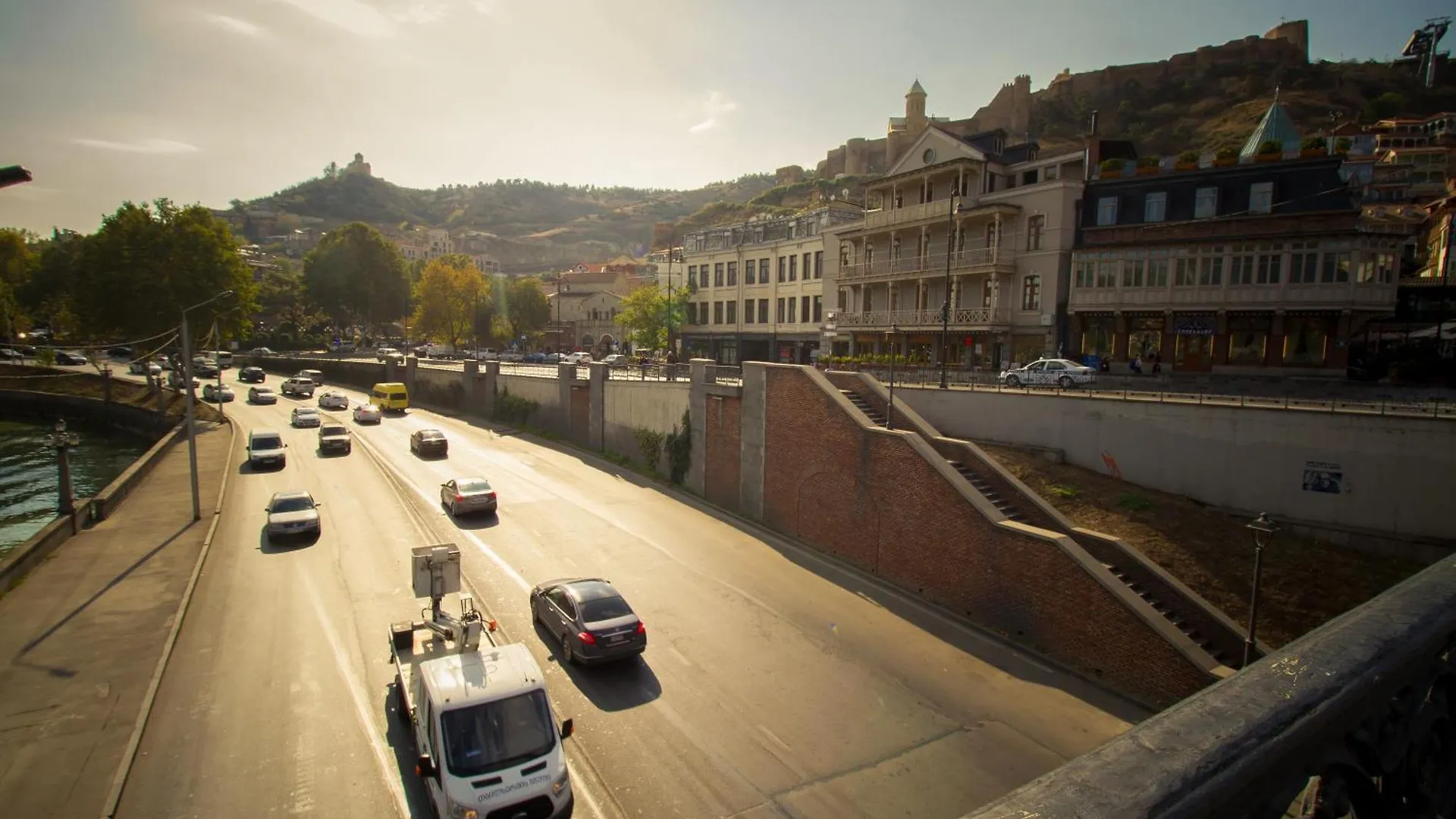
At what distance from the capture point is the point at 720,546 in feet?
83.2

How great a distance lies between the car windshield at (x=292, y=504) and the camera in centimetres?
2492

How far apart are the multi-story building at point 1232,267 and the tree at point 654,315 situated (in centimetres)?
3336

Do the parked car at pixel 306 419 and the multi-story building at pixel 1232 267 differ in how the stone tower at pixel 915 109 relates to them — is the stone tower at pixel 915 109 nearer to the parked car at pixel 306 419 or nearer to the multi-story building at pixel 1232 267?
the multi-story building at pixel 1232 267

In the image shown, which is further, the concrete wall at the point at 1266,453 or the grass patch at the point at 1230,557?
the concrete wall at the point at 1266,453

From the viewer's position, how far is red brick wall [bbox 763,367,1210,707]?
16.3 meters

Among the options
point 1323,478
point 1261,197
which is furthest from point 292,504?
point 1261,197

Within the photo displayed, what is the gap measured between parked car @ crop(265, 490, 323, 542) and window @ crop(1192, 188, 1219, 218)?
136 ft

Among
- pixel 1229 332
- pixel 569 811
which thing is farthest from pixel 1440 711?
pixel 1229 332

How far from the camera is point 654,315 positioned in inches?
2495

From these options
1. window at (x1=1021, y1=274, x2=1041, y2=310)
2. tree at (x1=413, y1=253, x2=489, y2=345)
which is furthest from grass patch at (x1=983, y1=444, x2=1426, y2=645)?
tree at (x1=413, y1=253, x2=489, y2=345)

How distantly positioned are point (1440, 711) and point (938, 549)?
18520 millimetres

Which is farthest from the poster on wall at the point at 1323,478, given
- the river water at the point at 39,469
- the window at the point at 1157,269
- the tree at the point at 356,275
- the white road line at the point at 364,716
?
the tree at the point at 356,275

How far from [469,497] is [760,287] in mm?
36568

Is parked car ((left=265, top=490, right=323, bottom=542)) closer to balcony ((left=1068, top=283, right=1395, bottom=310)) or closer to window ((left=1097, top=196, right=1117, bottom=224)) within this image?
balcony ((left=1068, top=283, right=1395, bottom=310))
